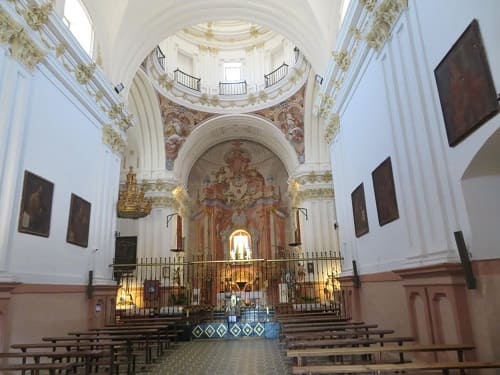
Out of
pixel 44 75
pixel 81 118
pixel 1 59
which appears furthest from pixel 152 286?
pixel 1 59

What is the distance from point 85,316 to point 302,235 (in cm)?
1051

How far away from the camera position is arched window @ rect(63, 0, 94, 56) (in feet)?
26.1

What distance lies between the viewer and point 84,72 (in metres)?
7.76

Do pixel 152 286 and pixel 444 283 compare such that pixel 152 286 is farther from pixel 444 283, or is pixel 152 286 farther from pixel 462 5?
pixel 462 5

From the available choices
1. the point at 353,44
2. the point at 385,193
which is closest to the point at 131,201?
the point at 353,44

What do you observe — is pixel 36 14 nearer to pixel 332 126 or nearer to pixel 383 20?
pixel 383 20

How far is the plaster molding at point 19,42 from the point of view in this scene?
17.8 ft

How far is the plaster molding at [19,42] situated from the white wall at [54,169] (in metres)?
0.14

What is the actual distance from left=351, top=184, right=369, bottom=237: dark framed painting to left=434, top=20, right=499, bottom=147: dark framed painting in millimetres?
3209

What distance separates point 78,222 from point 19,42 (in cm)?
357

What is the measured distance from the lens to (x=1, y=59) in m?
5.41

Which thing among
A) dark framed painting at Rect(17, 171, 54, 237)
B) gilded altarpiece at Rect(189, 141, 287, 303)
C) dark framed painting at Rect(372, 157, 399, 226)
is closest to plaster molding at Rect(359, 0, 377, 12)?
dark framed painting at Rect(372, 157, 399, 226)

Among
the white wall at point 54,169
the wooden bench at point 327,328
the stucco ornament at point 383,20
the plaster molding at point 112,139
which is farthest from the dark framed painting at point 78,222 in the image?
the stucco ornament at point 383,20

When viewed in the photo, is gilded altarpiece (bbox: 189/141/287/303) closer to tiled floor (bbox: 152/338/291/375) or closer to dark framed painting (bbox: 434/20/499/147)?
tiled floor (bbox: 152/338/291/375)
